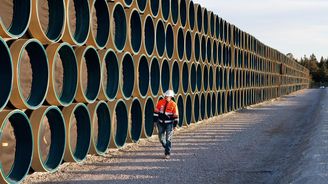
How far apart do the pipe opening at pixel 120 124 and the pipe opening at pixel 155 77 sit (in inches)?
94.0

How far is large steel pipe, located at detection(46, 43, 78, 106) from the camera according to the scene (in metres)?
9.47

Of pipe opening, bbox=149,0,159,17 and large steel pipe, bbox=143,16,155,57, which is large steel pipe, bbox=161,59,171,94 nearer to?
large steel pipe, bbox=143,16,155,57

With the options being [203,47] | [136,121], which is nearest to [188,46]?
[203,47]

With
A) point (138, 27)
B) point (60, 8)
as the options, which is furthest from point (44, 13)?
point (138, 27)

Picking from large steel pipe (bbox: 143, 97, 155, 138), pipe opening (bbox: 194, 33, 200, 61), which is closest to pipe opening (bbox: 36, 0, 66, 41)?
large steel pipe (bbox: 143, 97, 155, 138)

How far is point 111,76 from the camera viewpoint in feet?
40.3

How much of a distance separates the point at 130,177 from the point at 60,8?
340 cm

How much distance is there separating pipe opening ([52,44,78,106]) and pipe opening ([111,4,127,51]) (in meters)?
2.77

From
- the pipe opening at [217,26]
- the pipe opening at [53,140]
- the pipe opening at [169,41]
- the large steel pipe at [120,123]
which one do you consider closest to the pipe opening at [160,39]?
the pipe opening at [169,41]

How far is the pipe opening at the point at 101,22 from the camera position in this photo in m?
11.6

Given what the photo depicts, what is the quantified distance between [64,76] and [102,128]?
7.72ft

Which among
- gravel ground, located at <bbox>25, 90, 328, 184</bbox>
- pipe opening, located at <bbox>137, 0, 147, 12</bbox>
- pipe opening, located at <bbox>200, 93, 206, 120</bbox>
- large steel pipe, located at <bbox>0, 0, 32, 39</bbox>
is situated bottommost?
gravel ground, located at <bbox>25, 90, 328, 184</bbox>

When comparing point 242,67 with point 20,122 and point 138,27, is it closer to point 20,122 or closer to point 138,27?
point 138,27

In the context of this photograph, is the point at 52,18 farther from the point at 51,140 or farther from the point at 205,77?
the point at 205,77
